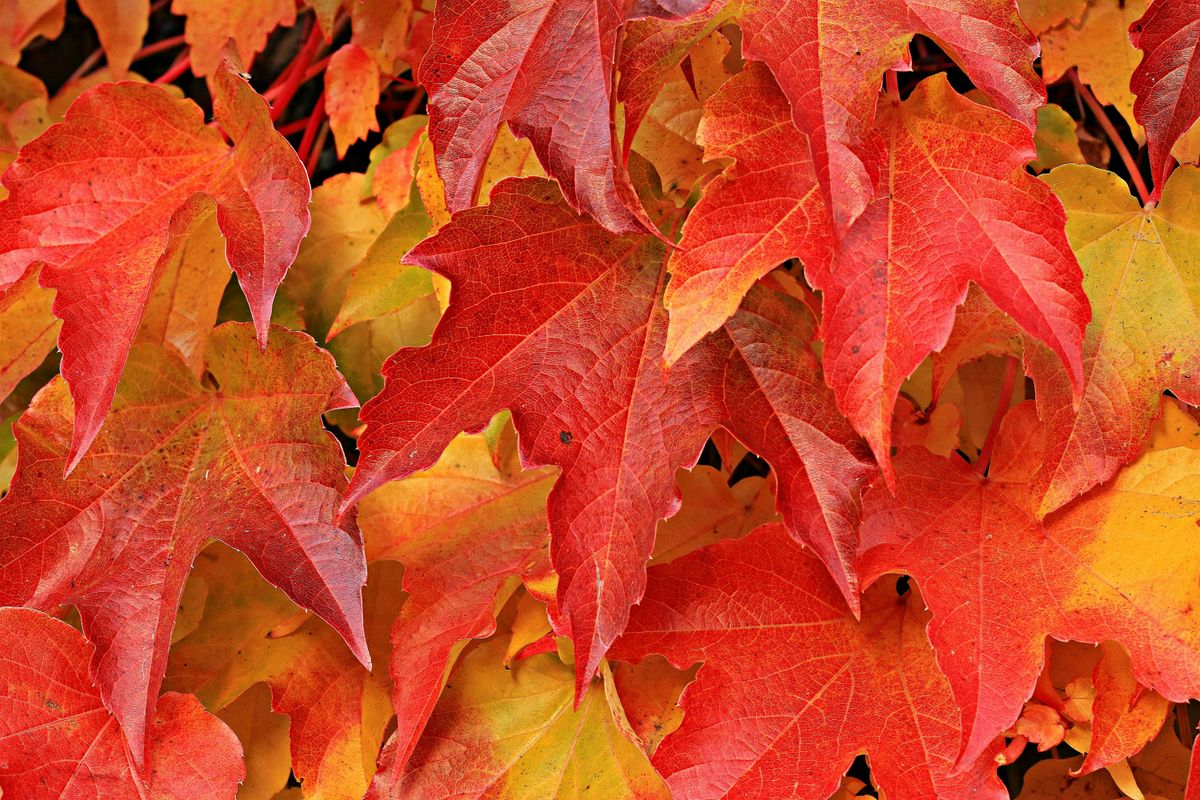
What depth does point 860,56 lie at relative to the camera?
0.54 meters

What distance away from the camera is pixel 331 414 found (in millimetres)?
860

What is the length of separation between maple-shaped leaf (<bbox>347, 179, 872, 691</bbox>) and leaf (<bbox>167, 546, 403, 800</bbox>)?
232mm

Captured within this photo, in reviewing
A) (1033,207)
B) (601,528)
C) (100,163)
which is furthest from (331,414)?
(1033,207)

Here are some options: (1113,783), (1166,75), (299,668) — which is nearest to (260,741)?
(299,668)

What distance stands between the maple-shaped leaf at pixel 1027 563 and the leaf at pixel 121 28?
901 mm

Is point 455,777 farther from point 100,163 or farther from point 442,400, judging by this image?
point 100,163

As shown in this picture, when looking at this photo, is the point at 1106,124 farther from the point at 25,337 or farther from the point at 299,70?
the point at 25,337

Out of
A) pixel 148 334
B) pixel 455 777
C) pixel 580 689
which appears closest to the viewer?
pixel 580 689

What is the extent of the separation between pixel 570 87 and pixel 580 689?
334mm

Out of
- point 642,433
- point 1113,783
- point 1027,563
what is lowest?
point 1113,783

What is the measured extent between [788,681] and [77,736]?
0.49m

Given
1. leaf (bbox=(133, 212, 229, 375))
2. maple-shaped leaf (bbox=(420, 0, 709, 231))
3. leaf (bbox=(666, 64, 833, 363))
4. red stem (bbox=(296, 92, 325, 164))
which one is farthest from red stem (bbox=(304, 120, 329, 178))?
leaf (bbox=(666, 64, 833, 363))

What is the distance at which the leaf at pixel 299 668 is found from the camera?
72 cm

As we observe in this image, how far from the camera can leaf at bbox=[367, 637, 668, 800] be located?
0.68m
